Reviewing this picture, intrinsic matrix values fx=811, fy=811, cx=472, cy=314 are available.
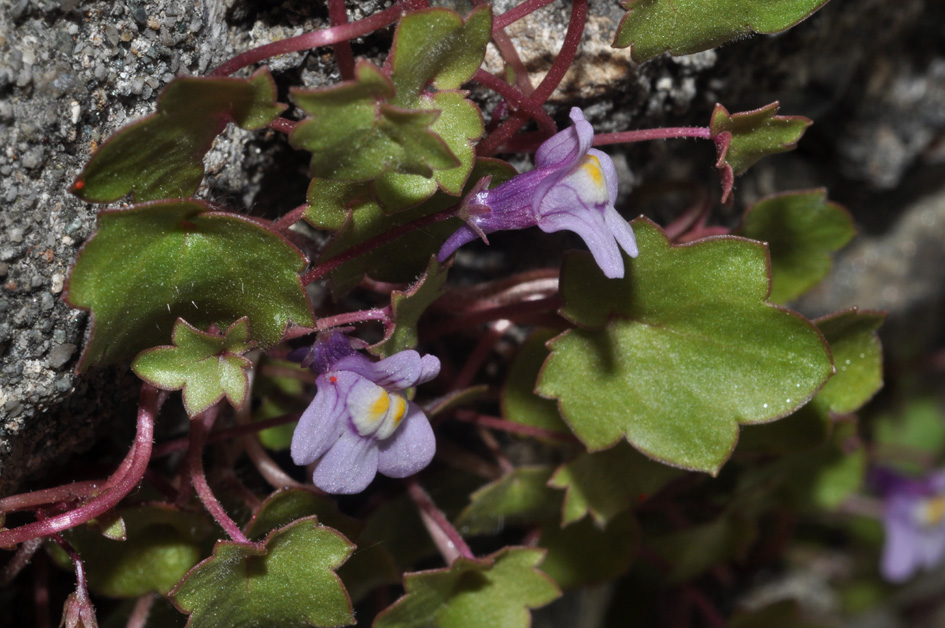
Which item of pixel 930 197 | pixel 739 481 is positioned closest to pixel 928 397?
pixel 930 197

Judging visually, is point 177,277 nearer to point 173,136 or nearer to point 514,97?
point 173,136

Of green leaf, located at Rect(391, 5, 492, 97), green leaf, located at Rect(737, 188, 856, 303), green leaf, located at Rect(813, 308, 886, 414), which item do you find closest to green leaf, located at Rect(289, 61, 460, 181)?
green leaf, located at Rect(391, 5, 492, 97)

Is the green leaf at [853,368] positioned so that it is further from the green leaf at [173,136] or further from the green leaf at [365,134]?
the green leaf at [173,136]

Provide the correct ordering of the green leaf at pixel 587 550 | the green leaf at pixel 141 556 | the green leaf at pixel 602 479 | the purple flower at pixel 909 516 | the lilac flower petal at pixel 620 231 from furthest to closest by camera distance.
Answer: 1. the purple flower at pixel 909 516
2. the green leaf at pixel 587 550
3. the green leaf at pixel 602 479
4. the green leaf at pixel 141 556
5. the lilac flower petal at pixel 620 231

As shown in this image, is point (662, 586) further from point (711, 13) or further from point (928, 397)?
point (711, 13)

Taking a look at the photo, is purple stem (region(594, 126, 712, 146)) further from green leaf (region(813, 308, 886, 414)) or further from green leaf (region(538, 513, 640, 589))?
green leaf (region(538, 513, 640, 589))

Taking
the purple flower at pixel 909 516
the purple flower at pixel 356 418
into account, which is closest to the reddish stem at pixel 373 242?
the purple flower at pixel 356 418
